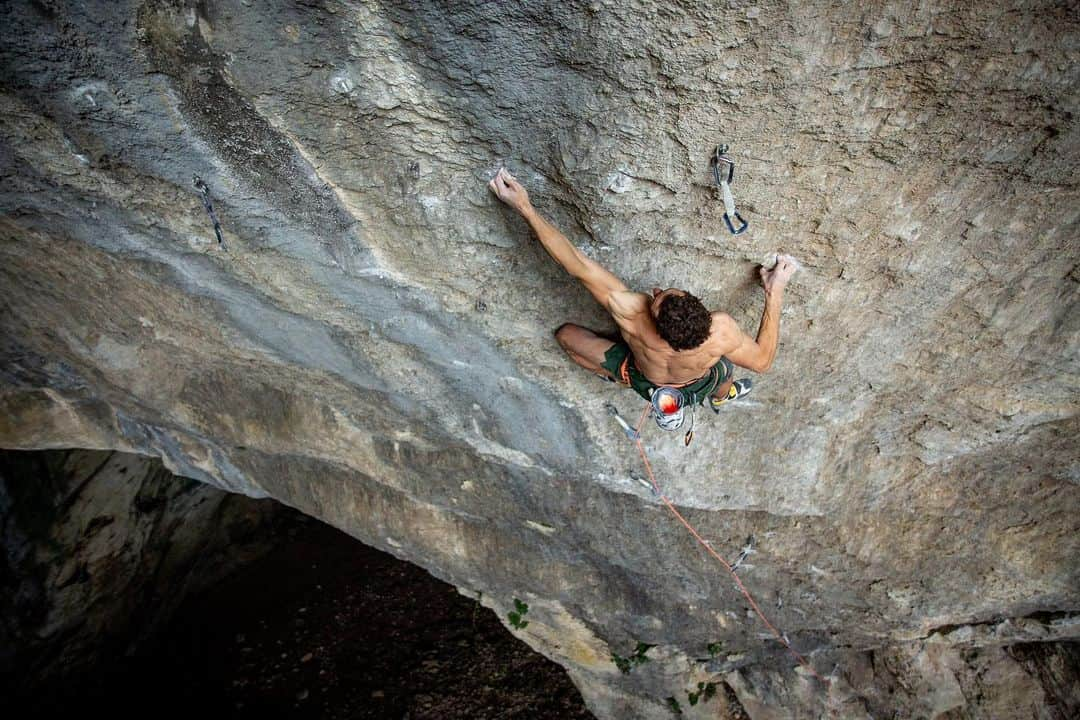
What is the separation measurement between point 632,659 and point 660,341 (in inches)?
124

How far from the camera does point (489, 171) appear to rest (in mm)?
2186

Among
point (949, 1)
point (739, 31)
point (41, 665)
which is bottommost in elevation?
point (41, 665)

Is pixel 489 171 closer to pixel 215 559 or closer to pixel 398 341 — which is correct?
pixel 398 341

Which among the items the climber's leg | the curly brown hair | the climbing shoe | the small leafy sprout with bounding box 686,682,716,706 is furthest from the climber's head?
the small leafy sprout with bounding box 686,682,716,706

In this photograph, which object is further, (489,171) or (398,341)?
(398,341)

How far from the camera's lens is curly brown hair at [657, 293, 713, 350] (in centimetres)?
221

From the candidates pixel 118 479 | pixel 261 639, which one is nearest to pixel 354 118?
pixel 118 479

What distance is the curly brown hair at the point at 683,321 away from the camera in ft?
7.26

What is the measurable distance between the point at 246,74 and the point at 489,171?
791mm

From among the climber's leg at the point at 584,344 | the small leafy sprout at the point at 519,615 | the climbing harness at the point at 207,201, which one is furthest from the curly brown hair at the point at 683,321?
the small leafy sprout at the point at 519,615

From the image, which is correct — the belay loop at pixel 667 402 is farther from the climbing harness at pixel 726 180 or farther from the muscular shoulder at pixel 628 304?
the climbing harness at pixel 726 180

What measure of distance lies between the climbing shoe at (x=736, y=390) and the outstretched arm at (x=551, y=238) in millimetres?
821

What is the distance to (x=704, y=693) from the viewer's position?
4590mm

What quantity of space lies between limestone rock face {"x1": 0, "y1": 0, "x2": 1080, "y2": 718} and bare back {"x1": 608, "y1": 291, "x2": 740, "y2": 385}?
0.44 feet
